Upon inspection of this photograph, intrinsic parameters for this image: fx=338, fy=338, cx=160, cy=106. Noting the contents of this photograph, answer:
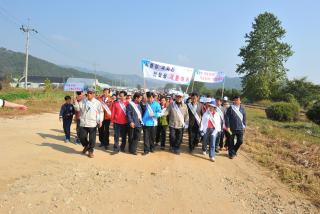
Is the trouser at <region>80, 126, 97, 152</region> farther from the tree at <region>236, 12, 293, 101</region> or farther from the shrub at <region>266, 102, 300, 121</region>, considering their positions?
the tree at <region>236, 12, 293, 101</region>

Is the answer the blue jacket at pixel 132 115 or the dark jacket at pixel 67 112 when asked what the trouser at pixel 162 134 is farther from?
the dark jacket at pixel 67 112

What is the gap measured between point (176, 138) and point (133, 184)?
3.78 meters

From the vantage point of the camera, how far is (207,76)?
18.5 m

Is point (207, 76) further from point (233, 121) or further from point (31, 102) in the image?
point (31, 102)

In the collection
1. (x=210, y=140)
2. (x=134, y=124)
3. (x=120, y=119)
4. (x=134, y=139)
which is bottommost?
(x=134, y=139)

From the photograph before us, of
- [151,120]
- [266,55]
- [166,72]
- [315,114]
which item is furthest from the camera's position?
[266,55]

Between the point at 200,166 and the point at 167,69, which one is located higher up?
the point at 167,69

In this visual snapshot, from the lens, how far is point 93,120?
360 inches

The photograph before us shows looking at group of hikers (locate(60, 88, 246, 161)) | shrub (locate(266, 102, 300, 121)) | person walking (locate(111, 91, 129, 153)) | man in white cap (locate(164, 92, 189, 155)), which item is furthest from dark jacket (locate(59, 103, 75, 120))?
shrub (locate(266, 102, 300, 121))

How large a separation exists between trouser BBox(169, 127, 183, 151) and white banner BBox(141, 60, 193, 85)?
455 cm

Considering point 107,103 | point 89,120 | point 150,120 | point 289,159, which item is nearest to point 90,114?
point 89,120

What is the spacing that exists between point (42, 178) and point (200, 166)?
3947mm

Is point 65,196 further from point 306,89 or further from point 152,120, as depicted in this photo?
point 306,89

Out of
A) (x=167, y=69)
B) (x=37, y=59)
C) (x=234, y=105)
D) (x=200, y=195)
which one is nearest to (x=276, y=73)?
(x=167, y=69)
